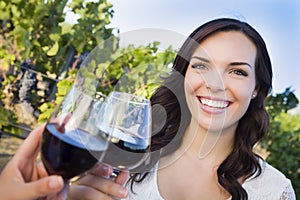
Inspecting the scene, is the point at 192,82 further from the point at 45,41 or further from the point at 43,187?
the point at 45,41

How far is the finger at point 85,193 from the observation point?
0.80 m

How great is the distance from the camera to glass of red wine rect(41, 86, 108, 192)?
0.67 m

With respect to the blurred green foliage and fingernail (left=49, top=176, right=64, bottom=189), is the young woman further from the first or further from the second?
the blurred green foliage

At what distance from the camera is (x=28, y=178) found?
72 cm

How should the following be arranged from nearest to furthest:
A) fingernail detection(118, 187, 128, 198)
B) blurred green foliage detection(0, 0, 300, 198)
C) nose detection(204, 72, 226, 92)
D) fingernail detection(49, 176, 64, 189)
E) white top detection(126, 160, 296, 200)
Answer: fingernail detection(49, 176, 64, 189) → fingernail detection(118, 187, 128, 198) → nose detection(204, 72, 226, 92) → white top detection(126, 160, 296, 200) → blurred green foliage detection(0, 0, 300, 198)

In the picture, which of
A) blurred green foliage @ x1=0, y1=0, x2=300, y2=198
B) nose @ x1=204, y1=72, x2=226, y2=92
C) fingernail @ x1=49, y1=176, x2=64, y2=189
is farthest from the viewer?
blurred green foliage @ x1=0, y1=0, x2=300, y2=198

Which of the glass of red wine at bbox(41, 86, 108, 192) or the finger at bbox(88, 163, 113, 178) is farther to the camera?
the finger at bbox(88, 163, 113, 178)

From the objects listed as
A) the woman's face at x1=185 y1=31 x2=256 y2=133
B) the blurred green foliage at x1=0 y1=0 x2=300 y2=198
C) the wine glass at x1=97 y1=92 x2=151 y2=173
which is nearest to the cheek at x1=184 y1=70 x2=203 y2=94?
the woman's face at x1=185 y1=31 x2=256 y2=133

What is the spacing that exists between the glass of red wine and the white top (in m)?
0.75

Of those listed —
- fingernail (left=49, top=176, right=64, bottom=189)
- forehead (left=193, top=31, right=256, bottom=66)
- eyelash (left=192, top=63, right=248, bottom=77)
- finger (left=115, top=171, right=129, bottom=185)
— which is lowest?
finger (left=115, top=171, right=129, bottom=185)

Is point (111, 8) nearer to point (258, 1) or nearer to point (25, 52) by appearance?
point (25, 52)

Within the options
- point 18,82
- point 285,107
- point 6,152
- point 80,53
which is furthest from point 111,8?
point 285,107

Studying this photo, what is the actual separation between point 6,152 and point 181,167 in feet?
5.13

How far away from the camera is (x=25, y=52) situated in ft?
7.84
